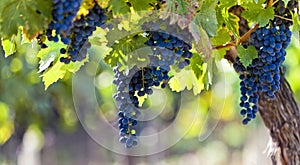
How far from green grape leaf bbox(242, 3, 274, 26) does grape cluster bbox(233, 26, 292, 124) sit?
0.04m

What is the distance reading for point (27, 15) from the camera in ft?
2.61

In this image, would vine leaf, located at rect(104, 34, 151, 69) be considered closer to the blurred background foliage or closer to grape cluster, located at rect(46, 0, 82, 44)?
grape cluster, located at rect(46, 0, 82, 44)

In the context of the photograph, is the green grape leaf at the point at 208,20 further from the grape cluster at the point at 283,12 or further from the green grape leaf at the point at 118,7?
the grape cluster at the point at 283,12

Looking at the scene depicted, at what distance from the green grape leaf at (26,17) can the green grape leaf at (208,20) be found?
0.25m

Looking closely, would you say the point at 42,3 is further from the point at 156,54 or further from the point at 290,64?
the point at 290,64

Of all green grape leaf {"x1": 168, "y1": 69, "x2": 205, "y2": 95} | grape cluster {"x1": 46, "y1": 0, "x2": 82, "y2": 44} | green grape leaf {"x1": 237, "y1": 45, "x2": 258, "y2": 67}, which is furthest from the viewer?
green grape leaf {"x1": 168, "y1": 69, "x2": 205, "y2": 95}

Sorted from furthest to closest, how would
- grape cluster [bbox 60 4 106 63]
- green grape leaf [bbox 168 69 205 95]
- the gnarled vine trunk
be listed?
the gnarled vine trunk < green grape leaf [bbox 168 69 205 95] < grape cluster [bbox 60 4 106 63]

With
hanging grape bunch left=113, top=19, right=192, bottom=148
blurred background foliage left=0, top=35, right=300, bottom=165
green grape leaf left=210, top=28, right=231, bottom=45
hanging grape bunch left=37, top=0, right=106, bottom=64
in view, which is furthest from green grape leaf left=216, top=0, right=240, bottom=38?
blurred background foliage left=0, top=35, right=300, bottom=165

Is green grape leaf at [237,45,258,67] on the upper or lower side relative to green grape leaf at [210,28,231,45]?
lower

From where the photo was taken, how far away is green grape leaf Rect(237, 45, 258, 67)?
1102 millimetres

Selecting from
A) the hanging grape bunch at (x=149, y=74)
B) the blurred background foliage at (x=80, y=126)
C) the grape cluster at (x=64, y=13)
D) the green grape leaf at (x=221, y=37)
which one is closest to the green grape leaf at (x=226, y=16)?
the green grape leaf at (x=221, y=37)

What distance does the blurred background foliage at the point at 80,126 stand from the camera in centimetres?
472

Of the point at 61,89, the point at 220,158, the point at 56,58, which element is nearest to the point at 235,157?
the point at 220,158

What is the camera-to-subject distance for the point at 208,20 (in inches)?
36.9
